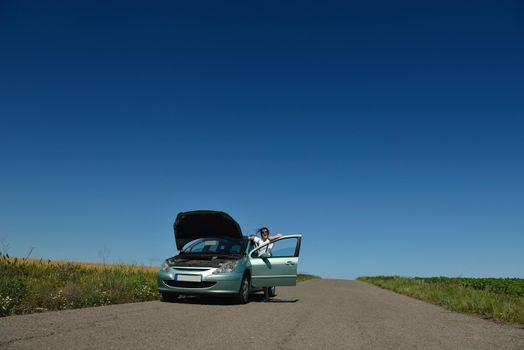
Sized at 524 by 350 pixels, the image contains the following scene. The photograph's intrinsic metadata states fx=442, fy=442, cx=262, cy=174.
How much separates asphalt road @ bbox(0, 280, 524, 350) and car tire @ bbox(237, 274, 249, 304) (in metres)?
1.86

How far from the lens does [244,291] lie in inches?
410

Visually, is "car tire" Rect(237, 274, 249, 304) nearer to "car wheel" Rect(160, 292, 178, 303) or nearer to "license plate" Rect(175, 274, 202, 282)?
"license plate" Rect(175, 274, 202, 282)

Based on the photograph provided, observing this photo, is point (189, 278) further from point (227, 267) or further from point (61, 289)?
point (61, 289)

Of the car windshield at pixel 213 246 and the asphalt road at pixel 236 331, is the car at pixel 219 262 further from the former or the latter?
the asphalt road at pixel 236 331

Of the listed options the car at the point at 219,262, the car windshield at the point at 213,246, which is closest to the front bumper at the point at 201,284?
the car at the point at 219,262

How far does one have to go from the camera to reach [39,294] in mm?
7586

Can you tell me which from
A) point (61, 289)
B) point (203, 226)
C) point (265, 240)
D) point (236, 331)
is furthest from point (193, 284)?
point (236, 331)

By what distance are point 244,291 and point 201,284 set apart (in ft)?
3.95

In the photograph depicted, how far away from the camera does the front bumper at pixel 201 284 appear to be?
9695 millimetres

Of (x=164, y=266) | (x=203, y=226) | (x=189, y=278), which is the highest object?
(x=203, y=226)

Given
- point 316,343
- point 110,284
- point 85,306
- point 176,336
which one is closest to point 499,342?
point 316,343

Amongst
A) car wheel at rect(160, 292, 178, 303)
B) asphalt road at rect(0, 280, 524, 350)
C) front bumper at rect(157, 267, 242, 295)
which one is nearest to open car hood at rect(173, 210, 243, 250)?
front bumper at rect(157, 267, 242, 295)

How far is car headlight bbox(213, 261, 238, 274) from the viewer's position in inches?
388

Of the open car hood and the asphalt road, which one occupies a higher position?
the open car hood
